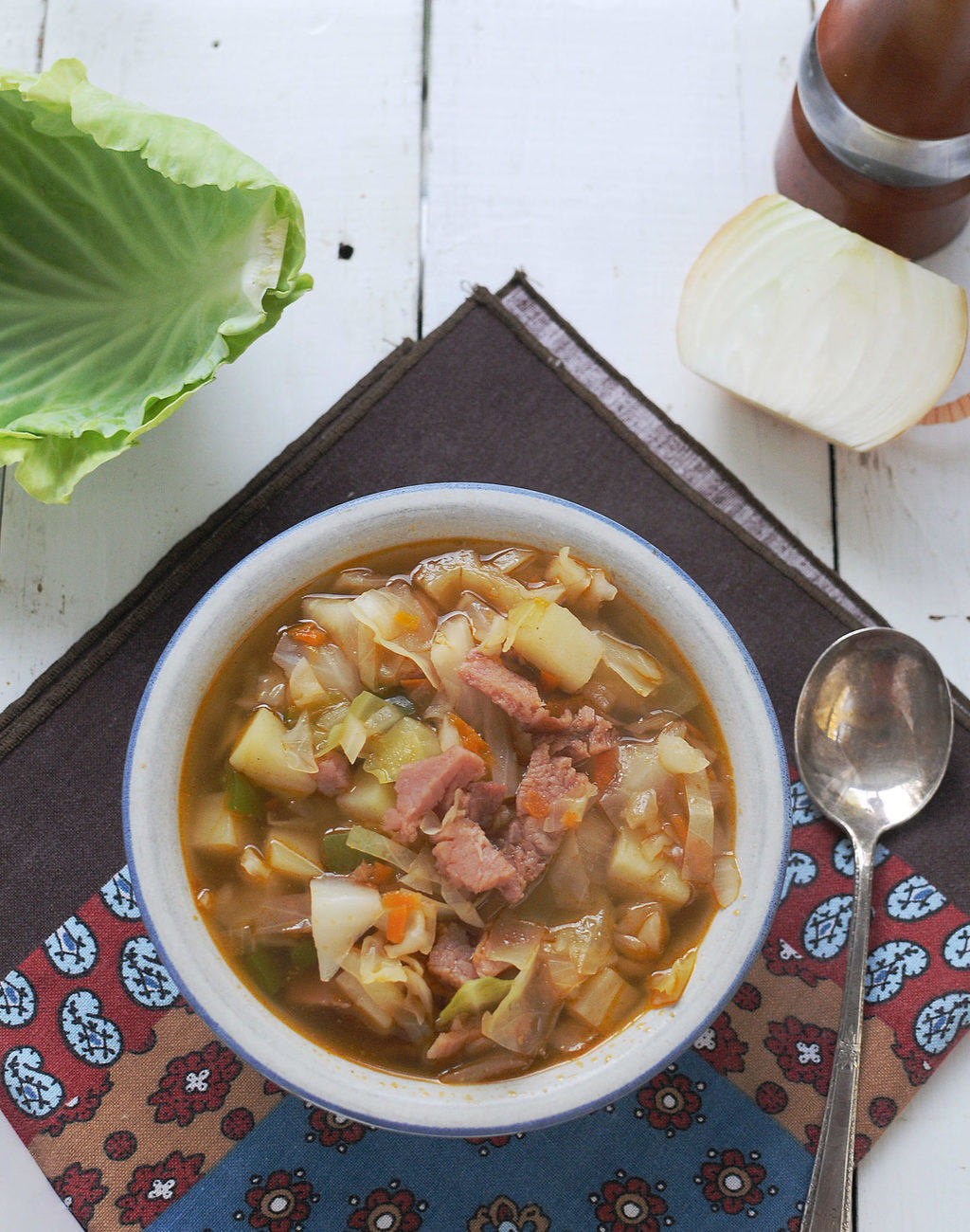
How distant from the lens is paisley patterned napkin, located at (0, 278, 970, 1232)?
2238 mm

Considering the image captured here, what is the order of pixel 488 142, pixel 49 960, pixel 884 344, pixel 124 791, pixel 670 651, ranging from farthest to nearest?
pixel 488 142, pixel 884 344, pixel 49 960, pixel 670 651, pixel 124 791

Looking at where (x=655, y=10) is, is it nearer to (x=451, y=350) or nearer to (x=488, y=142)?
(x=488, y=142)

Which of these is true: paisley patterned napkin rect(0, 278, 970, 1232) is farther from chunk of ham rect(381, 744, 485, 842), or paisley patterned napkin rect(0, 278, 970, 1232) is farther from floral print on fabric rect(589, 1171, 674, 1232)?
chunk of ham rect(381, 744, 485, 842)

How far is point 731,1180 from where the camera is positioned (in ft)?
7.44

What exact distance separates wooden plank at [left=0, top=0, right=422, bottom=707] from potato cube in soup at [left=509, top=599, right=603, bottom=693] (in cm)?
88

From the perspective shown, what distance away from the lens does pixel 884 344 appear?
254cm

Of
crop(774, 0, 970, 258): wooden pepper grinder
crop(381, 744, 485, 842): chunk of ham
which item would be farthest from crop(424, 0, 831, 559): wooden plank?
crop(381, 744, 485, 842): chunk of ham

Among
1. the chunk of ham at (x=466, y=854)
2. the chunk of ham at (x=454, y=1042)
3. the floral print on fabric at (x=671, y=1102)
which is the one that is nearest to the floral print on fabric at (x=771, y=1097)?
the floral print on fabric at (x=671, y=1102)

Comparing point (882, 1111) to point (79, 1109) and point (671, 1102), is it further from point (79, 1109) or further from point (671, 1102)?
point (79, 1109)

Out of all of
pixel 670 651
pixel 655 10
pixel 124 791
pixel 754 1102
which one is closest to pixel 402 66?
pixel 655 10

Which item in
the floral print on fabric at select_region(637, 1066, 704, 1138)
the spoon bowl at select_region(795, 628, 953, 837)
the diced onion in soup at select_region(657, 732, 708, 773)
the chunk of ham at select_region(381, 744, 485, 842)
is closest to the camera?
the chunk of ham at select_region(381, 744, 485, 842)

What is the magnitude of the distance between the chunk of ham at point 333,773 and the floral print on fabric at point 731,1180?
3.73ft

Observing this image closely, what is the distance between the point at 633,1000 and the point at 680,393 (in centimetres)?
143

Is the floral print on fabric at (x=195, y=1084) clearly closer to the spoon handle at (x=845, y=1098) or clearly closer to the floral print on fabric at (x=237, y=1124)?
the floral print on fabric at (x=237, y=1124)
